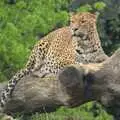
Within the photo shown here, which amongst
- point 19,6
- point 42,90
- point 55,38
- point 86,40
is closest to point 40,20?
point 19,6

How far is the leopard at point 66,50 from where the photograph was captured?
30.5 feet

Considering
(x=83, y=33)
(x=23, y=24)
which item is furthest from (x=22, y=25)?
(x=83, y=33)

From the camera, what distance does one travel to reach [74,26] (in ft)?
30.5

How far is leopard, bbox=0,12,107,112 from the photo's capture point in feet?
30.5

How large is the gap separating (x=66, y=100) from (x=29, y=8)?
176 inches

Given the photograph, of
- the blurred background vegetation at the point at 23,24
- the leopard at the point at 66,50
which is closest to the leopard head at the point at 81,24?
the leopard at the point at 66,50

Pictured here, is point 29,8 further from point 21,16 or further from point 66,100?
point 66,100

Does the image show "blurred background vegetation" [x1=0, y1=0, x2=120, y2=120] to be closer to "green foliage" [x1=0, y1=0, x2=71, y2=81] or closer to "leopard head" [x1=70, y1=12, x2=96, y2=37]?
"green foliage" [x1=0, y1=0, x2=71, y2=81]

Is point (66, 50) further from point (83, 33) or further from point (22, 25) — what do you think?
point (22, 25)

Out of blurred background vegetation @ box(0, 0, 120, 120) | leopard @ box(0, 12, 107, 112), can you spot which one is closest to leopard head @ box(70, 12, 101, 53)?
leopard @ box(0, 12, 107, 112)

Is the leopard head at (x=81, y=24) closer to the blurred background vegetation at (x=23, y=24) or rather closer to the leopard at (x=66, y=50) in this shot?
the leopard at (x=66, y=50)

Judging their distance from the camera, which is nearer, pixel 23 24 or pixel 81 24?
pixel 81 24

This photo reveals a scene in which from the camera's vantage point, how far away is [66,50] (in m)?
9.81

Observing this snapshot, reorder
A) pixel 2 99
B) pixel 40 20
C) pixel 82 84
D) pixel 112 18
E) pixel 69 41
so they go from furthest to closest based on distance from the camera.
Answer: pixel 112 18
pixel 40 20
pixel 69 41
pixel 2 99
pixel 82 84
